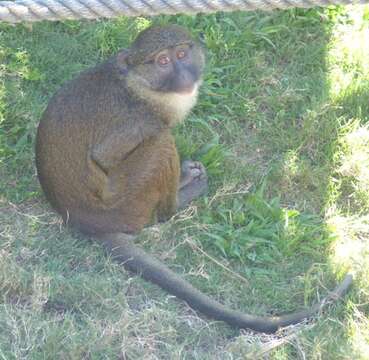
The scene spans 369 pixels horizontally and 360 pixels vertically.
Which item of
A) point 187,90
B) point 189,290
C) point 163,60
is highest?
point 163,60

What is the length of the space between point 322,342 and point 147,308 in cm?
104

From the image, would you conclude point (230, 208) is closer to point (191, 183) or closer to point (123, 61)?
point (191, 183)

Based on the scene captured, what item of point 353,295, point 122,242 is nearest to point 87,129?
point 122,242

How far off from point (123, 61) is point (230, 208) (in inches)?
49.0

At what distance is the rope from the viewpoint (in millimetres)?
4516

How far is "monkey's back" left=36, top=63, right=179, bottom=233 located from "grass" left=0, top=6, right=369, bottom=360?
0.67ft

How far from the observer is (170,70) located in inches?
214

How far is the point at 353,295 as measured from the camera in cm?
497

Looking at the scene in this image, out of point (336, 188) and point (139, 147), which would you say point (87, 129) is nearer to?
point (139, 147)

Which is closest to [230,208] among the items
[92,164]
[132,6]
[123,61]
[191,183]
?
[191,183]

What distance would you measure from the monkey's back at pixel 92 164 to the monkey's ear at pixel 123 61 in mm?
96

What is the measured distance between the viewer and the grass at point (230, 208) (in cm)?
467

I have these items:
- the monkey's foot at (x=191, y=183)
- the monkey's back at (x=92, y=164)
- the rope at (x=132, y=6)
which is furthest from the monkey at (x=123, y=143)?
the rope at (x=132, y=6)

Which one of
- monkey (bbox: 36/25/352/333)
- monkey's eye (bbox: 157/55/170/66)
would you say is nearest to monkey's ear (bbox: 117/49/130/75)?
monkey (bbox: 36/25/352/333)
